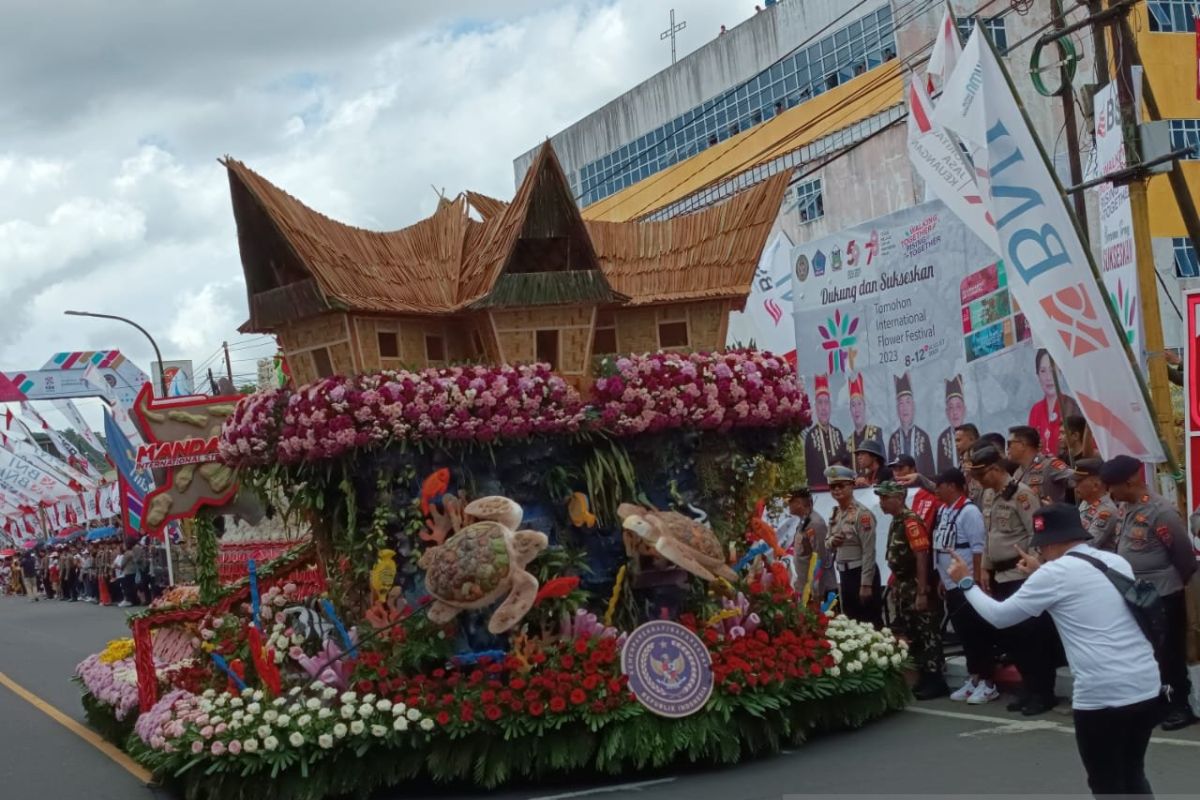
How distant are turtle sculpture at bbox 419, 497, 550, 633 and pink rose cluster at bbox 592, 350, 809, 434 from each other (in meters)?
1.26

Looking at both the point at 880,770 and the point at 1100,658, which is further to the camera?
the point at 880,770

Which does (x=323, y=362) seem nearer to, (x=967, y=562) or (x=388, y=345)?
(x=388, y=345)

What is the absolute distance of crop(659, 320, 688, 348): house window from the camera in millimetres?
10742

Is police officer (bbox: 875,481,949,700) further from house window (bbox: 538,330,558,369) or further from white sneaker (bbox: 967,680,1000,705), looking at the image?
house window (bbox: 538,330,558,369)

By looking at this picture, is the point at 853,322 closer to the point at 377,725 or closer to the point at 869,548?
the point at 869,548

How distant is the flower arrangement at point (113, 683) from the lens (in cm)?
1109

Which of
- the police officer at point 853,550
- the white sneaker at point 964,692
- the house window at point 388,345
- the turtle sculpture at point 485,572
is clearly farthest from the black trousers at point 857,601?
the house window at point 388,345

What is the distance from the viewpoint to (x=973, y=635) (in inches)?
409

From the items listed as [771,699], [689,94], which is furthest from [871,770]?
[689,94]

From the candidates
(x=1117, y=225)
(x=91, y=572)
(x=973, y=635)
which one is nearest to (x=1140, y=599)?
(x=973, y=635)

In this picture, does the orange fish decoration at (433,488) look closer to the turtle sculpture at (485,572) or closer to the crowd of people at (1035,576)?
the turtle sculpture at (485,572)

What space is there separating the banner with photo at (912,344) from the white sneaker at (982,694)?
132 inches

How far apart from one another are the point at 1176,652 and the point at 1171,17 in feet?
77.6

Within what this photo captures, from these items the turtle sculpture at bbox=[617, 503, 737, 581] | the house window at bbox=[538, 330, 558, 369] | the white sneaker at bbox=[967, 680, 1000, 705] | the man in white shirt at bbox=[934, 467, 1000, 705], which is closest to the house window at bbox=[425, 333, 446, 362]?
the house window at bbox=[538, 330, 558, 369]
